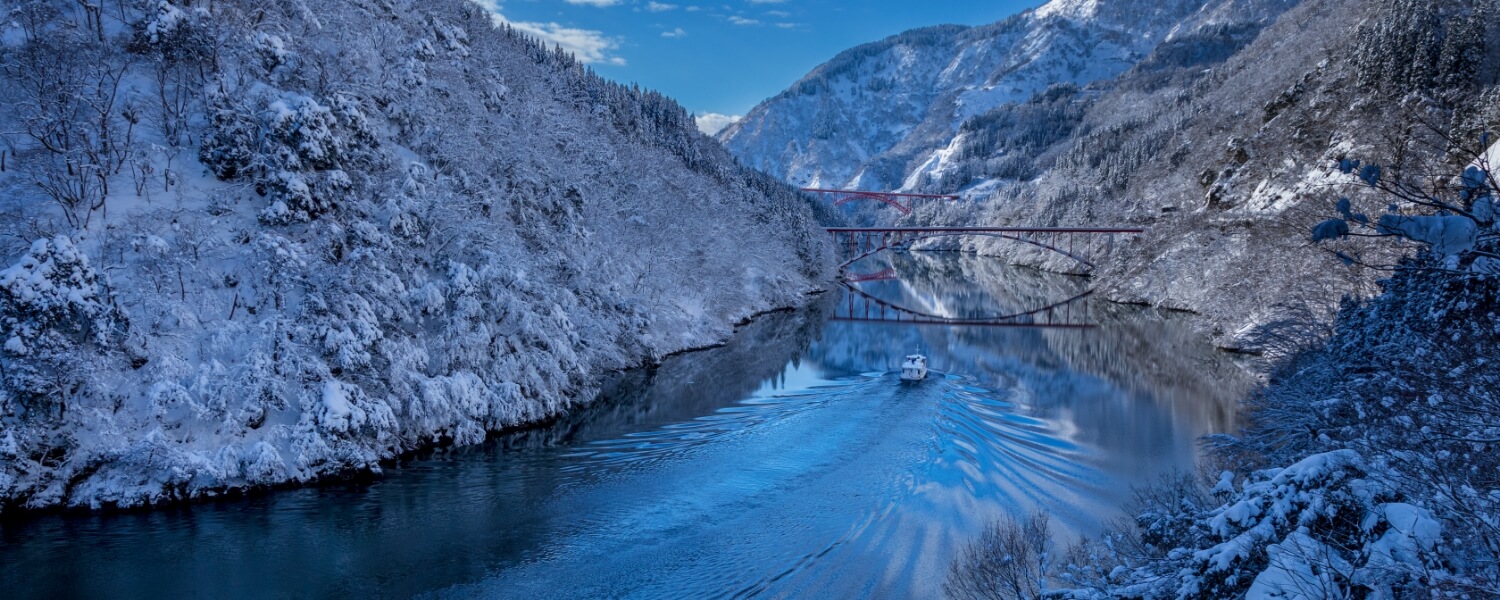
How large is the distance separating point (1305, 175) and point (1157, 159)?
6629 centimetres

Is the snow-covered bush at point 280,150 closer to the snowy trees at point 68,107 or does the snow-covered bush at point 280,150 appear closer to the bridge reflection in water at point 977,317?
the snowy trees at point 68,107

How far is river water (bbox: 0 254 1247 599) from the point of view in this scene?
1694cm

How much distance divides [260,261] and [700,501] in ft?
57.7

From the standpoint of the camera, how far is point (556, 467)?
→ 81.4 feet

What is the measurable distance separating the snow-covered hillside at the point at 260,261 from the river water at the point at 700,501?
167 cm

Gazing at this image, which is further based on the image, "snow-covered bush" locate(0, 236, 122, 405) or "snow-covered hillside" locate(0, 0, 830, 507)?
"snow-covered hillside" locate(0, 0, 830, 507)

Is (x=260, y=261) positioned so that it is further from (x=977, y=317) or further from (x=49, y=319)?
(x=977, y=317)

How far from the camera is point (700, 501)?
21.5 metres

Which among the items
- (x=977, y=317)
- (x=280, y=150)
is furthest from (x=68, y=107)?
(x=977, y=317)

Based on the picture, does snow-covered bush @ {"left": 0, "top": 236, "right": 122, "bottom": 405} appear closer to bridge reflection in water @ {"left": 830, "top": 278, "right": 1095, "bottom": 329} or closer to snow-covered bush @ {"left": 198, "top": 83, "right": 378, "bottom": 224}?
snow-covered bush @ {"left": 198, "top": 83, "right": 378, "bottom": 224}

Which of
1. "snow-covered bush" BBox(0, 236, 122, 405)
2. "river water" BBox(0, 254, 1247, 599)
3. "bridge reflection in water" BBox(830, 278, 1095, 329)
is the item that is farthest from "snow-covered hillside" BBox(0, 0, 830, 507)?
"bridge reflection in water" BBox(830, 278, 1095, 329)

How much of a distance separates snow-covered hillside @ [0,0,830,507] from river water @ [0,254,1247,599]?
5.47 feet

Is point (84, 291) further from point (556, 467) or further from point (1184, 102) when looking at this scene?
point (1184, 102)

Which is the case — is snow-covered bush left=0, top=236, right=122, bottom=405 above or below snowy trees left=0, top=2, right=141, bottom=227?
below
